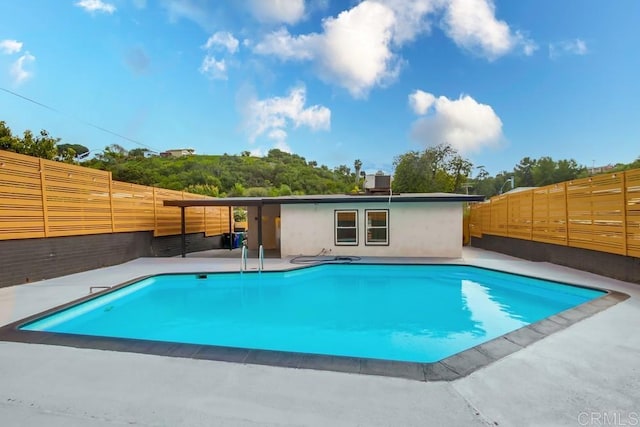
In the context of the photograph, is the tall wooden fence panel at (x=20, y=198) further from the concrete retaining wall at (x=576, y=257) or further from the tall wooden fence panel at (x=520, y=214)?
the tall wooden fence panel at (x=520, y=214)

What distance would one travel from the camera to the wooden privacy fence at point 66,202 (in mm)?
7297

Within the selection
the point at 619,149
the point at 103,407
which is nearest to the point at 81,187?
the point at 103,407

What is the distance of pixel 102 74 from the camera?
21.5 meters

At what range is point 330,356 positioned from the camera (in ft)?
11.9

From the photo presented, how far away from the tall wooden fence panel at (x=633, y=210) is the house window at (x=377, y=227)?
21.7 feet

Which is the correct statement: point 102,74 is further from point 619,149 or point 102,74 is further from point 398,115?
point 619,149

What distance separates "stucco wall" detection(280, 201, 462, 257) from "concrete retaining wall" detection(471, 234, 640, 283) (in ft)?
7.46

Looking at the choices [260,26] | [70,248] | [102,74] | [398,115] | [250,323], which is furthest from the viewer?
[398,115]

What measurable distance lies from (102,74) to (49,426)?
25.0 metres

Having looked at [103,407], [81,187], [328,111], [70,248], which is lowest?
[103,407]

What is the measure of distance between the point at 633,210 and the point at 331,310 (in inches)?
259

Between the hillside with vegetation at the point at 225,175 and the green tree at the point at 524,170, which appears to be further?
the green tree at the point at 524,170

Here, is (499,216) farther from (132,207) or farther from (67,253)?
(67,253)

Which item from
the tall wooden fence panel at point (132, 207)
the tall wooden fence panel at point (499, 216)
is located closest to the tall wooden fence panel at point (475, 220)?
the tall wooden fence panel at point (499, 216)
